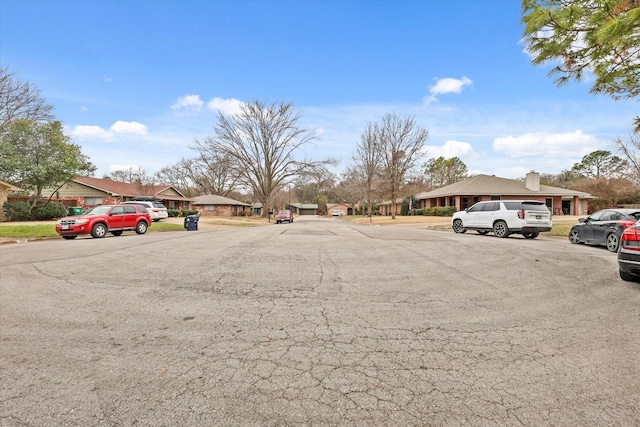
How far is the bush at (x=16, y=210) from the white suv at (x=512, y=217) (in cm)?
3564

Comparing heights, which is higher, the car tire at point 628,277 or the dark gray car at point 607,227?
the dark gray car at point 607,227

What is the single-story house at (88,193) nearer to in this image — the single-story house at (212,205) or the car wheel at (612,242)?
the single-story house at (212,205)

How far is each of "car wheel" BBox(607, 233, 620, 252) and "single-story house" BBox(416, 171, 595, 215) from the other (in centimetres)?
2994

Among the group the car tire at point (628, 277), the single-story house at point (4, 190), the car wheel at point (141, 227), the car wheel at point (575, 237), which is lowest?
the car tire at point (628, 277)

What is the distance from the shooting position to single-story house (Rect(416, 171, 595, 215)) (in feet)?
136

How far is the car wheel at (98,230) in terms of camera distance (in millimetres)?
15302

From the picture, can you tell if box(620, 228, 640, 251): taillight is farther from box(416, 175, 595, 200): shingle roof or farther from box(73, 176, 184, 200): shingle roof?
box(73, 176, 184, 200): shingle roof

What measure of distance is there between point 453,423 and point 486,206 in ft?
53.4

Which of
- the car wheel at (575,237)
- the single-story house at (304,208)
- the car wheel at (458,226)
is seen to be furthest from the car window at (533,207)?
the single-story house at (304,208)

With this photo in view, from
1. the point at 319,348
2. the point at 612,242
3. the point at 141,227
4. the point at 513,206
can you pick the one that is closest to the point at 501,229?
the point at 513,206

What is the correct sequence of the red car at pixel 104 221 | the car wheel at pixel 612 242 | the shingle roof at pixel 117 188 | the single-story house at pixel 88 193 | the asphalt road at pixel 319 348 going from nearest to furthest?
Answer: 1. the asphalt road at pixel 319 348
2. the car wheel at pixel 612 242
3. the red car at pixel 104 221
4. the single-story house at pixel 88 193
5. the shingle roof at pixel 117 188

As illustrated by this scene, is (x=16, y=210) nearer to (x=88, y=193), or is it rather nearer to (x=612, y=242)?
(x=88, y=193)

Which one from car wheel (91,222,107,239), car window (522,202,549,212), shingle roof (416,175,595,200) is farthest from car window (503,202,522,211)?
shingle roof (416,175,595,200)

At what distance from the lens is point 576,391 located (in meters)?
2.59
